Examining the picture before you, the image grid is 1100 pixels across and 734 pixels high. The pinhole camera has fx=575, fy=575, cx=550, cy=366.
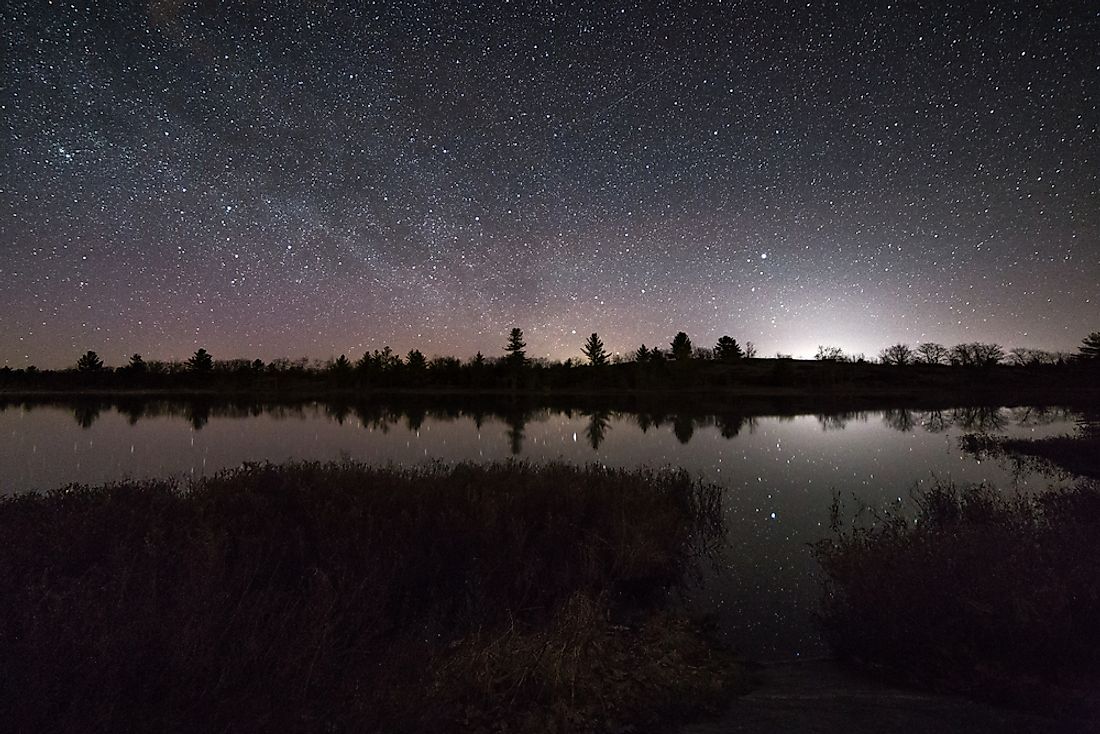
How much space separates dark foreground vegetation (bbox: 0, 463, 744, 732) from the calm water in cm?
148

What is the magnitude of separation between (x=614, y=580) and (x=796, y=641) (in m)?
3.03

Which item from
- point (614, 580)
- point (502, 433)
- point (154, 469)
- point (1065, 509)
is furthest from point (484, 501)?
point (502, 433)

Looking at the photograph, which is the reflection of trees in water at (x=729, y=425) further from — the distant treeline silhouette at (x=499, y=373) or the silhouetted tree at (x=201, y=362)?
the silhouetted tree at (x=201, y=362)

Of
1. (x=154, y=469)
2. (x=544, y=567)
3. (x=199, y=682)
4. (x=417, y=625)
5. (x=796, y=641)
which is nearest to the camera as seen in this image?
(x=199, y=682)

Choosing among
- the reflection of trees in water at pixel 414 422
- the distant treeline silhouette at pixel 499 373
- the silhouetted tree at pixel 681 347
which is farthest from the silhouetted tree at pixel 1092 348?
the reflection of trees in water at pixel 414 422

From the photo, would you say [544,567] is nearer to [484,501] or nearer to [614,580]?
[614,580]

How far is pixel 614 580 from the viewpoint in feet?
32.2

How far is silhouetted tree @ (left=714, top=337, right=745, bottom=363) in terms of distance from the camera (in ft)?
572

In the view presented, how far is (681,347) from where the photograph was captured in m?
135

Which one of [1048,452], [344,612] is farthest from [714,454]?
[344,612]

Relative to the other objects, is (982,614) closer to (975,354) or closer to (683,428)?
(683,428)

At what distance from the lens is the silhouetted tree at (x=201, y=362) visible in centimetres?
15200

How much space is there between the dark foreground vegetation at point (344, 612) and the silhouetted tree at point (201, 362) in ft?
533

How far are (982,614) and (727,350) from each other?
575 ft
